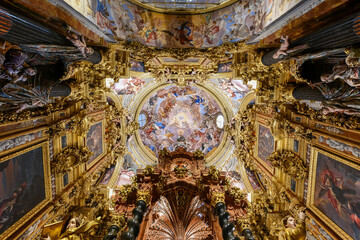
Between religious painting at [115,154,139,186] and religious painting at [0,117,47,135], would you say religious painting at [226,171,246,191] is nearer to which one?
religious painting at [115,154,139,186]

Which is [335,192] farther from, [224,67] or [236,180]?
[236,180]

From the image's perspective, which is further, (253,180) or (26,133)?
→ (253,180)

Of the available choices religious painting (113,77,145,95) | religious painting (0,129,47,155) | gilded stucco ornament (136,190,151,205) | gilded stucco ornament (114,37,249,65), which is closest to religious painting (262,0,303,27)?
gilded stucco ornament (114,37,249,65)

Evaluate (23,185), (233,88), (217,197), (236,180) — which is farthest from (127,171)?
(233,88)

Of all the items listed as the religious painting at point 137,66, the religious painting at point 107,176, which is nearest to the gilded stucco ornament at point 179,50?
the religious painting at point 137,66

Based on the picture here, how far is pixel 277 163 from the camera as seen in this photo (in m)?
8.20

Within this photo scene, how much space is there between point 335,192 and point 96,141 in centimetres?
1151

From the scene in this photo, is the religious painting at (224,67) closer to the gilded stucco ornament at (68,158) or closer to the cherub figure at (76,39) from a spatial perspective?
the cherub figure at (76,39)

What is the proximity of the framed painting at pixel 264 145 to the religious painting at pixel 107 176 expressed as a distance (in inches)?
422

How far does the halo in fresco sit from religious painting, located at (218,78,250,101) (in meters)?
2.25

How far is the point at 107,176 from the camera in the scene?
13.3 metres

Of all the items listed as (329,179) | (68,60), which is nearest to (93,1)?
(68,60)

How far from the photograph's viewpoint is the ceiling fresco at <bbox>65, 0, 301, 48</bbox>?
27.3 feet

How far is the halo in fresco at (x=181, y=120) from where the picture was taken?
1709cm
